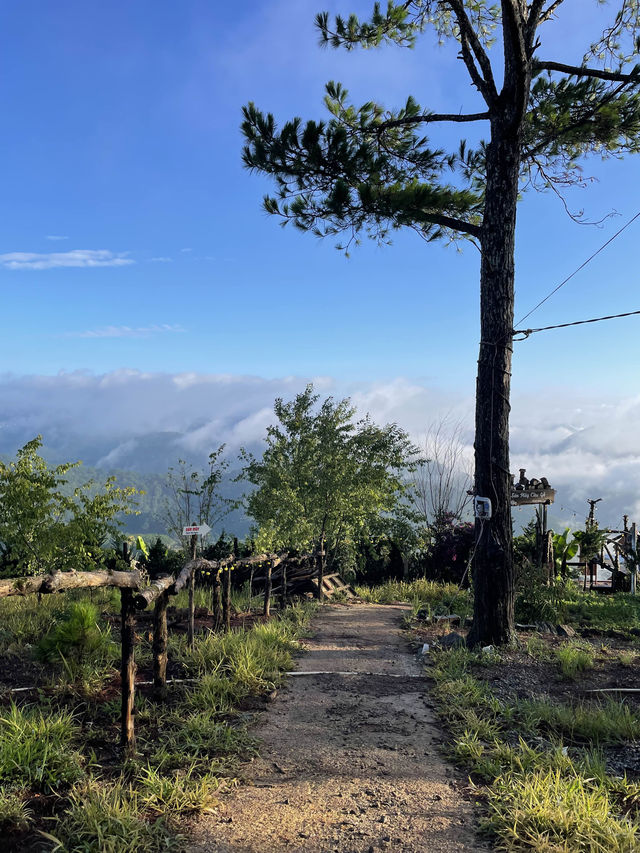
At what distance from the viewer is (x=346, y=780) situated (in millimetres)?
3920

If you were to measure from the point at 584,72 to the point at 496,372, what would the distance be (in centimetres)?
495

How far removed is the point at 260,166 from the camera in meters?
9.50

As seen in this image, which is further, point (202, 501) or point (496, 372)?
point (202, 501)

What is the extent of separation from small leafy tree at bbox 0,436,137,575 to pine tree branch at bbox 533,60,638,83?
31.8 feet

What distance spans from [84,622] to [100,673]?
0.58 meters

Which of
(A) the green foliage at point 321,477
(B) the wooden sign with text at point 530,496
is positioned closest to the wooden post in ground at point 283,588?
(A) the green foliage at point 321,477

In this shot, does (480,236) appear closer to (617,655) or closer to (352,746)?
(617,655)

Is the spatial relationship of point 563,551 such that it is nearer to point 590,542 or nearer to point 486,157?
point 590,542

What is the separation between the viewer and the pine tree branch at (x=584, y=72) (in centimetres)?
888

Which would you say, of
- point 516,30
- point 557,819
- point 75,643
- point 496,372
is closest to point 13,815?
point 75,643

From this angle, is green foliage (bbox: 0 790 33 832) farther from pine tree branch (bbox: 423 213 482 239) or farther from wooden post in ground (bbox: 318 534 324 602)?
wooden post in ground (bbox: 318 534 324 602)

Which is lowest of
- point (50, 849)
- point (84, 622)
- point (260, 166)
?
point (50, 849)

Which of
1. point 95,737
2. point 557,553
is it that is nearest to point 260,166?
point 95,737

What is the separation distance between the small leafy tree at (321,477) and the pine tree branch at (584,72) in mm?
7491
